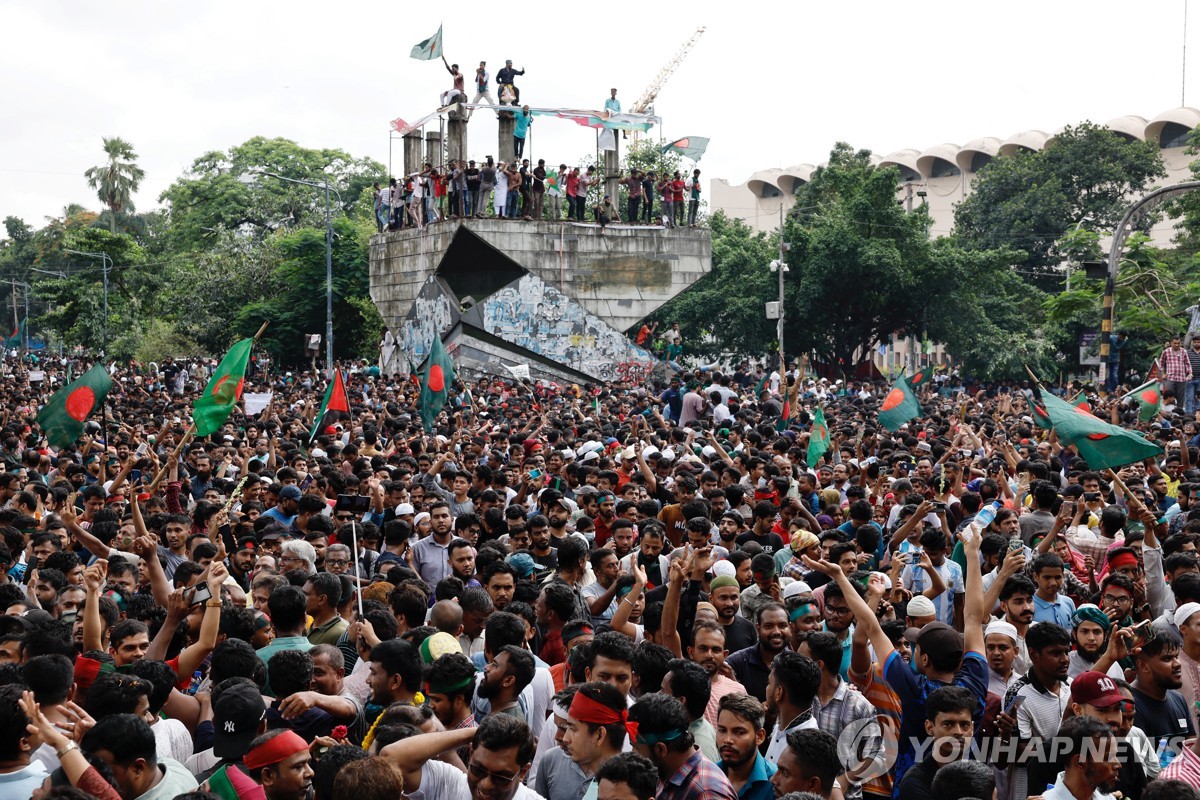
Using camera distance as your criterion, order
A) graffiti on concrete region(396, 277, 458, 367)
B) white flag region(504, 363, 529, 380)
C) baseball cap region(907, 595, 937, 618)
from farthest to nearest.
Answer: graffiti on concrete region(396, 277, 458, 367) → white flag region(504, 363, 529, 380) → baseball cap region(907, 595, 937, 618)

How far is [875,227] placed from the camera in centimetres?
3762

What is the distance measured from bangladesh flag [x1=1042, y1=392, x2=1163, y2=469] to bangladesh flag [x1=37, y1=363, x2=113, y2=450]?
8942 millimetres

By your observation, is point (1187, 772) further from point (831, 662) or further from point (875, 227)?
point (875, 227)

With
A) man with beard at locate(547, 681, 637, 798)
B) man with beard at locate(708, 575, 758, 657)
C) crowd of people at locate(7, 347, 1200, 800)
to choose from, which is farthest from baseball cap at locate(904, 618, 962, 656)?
man with beard at locate(547, 681, 637, 798)

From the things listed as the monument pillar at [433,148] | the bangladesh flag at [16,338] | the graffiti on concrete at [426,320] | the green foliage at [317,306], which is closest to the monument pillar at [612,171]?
the monument pillar at [433,148]

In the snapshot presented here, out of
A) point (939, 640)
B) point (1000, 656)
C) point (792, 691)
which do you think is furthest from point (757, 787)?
point (1000, 656)

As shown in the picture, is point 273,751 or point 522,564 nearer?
point 273,751

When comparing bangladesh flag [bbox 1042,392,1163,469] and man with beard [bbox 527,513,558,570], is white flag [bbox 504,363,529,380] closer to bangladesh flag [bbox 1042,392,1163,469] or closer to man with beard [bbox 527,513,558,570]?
bangladesh flag [bbox 1042,392,1163,469]

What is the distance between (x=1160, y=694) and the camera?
5.36 metres

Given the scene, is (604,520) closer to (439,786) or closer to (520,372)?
(439,786)

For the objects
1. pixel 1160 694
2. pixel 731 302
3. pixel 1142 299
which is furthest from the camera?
pixel 731 302

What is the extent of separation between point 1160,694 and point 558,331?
27.5 metres

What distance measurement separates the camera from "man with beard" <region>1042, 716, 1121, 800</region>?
14.0 feet

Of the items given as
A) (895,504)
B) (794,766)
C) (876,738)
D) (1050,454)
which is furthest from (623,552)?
(1050,454)
